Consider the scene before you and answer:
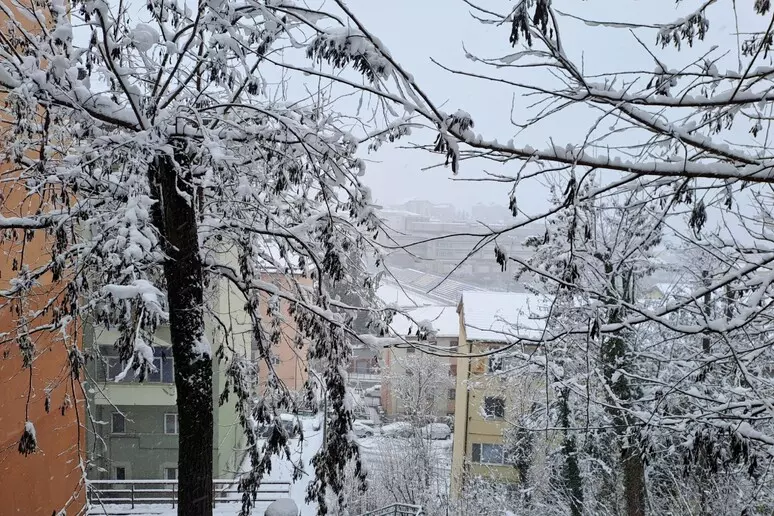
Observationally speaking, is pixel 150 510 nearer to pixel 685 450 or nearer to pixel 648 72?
pixel 685 450

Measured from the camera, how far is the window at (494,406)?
49.0 feet

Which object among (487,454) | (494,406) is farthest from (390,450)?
(494,406)

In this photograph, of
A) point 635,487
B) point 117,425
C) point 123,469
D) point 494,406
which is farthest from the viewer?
point 494,406

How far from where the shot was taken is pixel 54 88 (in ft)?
9.51

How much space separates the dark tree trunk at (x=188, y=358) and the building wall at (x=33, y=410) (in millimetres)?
1574

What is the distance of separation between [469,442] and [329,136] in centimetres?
1416

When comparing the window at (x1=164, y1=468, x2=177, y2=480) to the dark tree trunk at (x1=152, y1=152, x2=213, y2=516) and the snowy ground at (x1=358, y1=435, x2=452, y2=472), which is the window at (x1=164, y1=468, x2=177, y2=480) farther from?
the dark tree trunk at (x1=152, y1=152, x2=213, y2=516)

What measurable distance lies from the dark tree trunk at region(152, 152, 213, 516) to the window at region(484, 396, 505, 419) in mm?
12180

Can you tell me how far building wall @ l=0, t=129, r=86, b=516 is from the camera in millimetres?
5117

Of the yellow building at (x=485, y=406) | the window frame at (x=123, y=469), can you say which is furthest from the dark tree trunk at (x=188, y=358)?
the window frame at (x=123, y=469)

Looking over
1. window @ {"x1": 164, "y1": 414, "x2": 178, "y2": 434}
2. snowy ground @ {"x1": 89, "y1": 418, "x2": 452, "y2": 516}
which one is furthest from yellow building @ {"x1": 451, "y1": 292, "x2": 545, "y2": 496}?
window @ {"x1": 164, "y1": 414, "x2": 178, "y2": 434}

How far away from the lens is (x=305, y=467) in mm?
6828

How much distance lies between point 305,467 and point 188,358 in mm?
3762

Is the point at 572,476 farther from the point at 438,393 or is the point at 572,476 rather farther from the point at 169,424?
the point at 169,424
